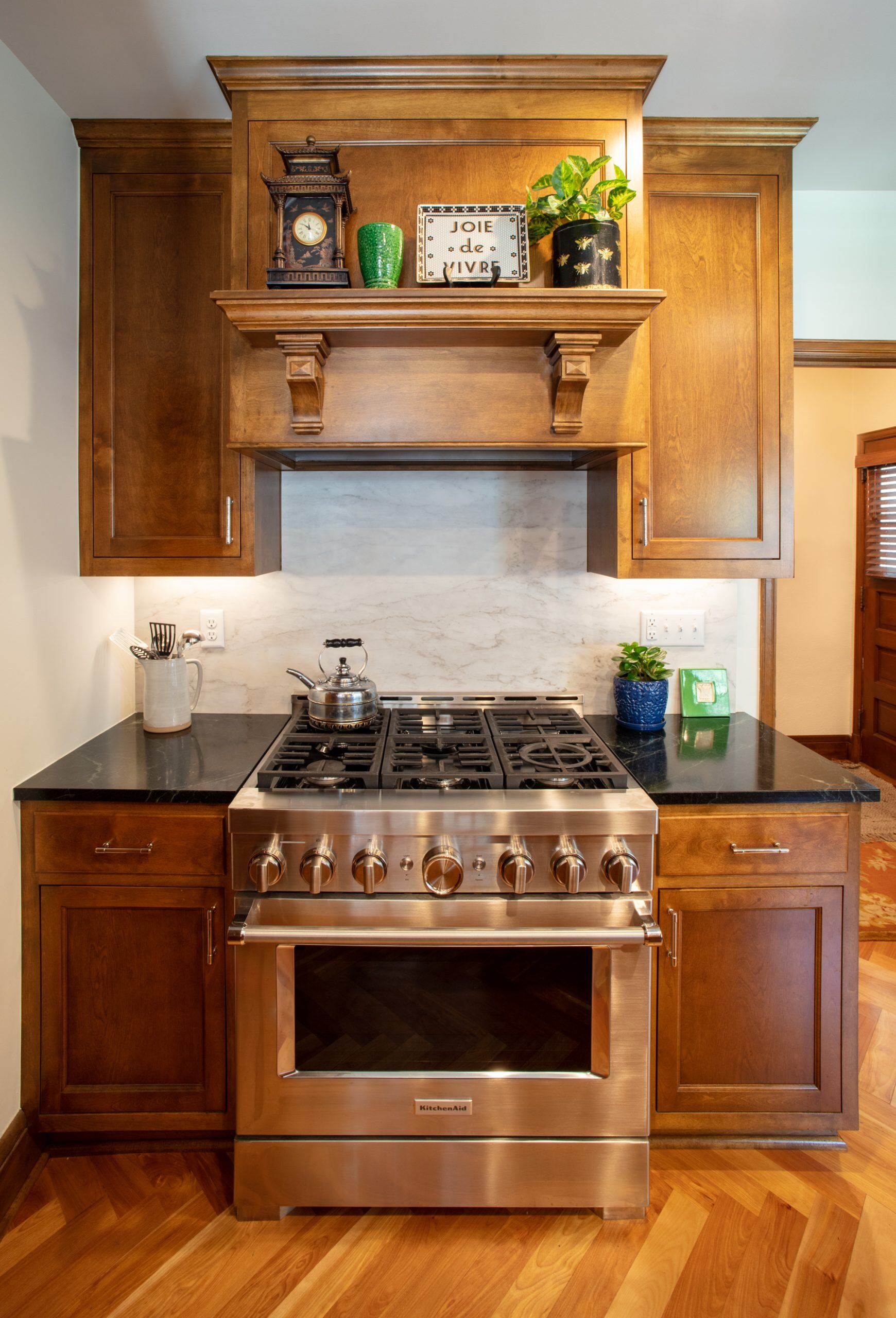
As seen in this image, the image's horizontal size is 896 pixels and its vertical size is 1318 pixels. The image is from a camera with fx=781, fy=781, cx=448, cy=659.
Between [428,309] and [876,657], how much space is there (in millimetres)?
4581

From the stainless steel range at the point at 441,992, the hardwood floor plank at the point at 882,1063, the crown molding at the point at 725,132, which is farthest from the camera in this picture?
the hardwood floor plank at the point at 882,1063

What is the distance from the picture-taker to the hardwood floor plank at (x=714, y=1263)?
151 centimetres

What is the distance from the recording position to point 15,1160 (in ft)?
5.71

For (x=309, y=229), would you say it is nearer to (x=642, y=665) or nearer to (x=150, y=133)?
(x=150, y=133)

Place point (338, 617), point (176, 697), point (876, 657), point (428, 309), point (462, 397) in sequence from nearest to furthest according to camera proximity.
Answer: point (428, 309)
point (462, 397)
point (176, 697)
point (338, 617)
point (876, 657)

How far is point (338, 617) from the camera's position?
2350 mm

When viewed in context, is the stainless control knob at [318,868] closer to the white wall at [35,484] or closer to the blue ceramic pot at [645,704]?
the white wall at [35,484]

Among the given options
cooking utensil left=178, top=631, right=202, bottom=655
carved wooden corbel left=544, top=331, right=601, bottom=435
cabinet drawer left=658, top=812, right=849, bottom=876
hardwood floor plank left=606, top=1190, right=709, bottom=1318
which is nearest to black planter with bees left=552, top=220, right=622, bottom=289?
carved wooden corbel left=544, top=331, right=601, bottom=435

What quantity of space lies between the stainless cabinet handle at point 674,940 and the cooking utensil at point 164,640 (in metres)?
1.45

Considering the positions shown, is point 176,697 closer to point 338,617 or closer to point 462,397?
point 338,617

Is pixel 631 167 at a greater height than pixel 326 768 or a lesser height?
greater

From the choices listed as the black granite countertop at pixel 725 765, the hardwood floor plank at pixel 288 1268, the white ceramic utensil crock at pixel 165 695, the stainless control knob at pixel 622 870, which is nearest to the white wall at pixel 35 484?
the white ceramic utensil crock at pixel 165 695

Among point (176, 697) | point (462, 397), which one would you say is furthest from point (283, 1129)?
point (462, 397)

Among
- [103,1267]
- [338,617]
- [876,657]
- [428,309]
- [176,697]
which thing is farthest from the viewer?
[876,657]
